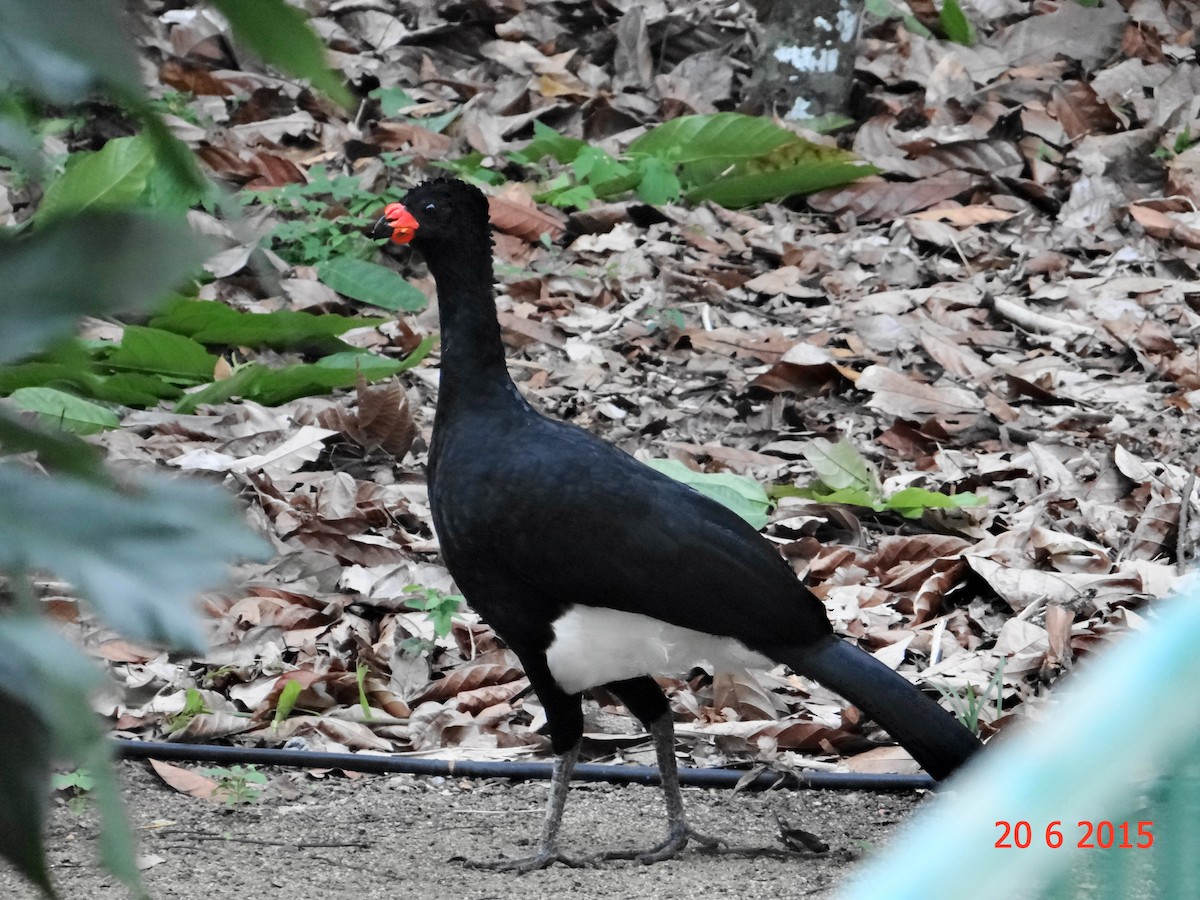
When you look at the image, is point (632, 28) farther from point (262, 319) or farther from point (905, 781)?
point (905, 781)

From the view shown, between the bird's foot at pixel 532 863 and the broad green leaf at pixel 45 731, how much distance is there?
253cm

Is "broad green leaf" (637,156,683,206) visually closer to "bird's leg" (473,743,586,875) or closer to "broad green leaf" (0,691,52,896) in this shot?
"bird's leg" (473,743,586,875)

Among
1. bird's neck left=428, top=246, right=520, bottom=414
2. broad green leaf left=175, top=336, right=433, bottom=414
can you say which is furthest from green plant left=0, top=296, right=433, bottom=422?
bird's neck left=428, top=246, right=520, bottom=414

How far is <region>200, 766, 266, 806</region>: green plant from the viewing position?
3.53 meters

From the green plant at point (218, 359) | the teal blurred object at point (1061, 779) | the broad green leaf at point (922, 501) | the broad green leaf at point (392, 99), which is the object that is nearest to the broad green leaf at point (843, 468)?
the broad green leaf at point (922, 501)

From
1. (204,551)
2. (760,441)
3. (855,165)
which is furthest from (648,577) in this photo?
(855,165)

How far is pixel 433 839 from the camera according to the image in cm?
344

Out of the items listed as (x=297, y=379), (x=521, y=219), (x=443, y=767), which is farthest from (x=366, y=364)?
(x=443, y=767)

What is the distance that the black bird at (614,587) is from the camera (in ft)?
10.8

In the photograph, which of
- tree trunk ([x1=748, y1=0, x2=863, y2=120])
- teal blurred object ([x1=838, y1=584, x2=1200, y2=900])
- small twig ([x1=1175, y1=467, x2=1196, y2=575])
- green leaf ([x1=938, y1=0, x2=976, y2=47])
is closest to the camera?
teal blurred object ([x1=838, y1=584, x2=1200, y2=900])

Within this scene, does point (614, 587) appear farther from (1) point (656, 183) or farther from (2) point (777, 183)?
(2) point (777, 183)

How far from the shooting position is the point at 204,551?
0.83 m

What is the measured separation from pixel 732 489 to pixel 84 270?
3900mm

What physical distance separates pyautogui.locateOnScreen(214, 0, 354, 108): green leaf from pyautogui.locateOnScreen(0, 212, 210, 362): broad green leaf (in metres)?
0.11
